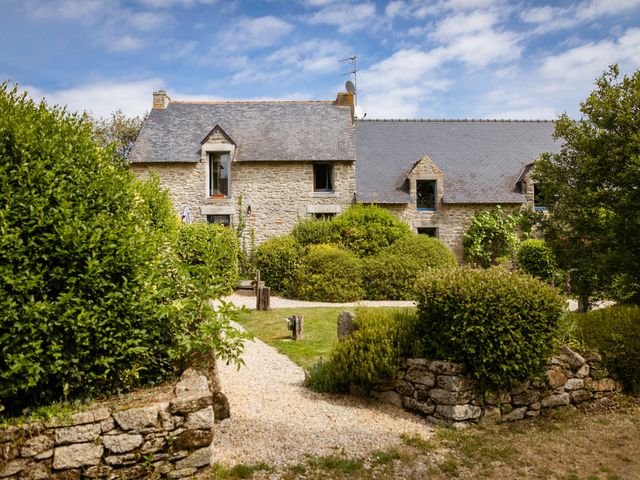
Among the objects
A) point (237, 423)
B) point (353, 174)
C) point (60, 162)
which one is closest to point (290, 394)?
point (237, 423)

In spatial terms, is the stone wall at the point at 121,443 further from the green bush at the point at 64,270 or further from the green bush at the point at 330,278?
the green bush at the point at 330,278

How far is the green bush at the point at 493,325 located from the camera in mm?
5852

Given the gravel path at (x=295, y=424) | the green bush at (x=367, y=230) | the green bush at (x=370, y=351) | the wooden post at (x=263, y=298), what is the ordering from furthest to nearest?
the green bush at (x=367, y=230) < the wooden post at (x=263, y=298) < the green bush at (x=370, y=351) < the gravel path at (x=295, y=424)

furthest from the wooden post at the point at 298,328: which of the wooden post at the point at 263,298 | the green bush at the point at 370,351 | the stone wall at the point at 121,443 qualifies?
the stone wall at the point at 121,443

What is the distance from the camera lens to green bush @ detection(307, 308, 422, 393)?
631 centimetres

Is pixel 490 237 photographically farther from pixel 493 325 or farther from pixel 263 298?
pixel 493 325

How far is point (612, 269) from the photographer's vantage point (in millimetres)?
8133

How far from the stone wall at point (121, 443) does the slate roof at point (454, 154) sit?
1723cm

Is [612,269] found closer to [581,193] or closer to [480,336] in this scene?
[581,193]

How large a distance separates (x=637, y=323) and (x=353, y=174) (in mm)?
15161

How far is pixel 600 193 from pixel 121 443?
830 cm

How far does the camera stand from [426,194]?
873 inches

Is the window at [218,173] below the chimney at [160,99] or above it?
below

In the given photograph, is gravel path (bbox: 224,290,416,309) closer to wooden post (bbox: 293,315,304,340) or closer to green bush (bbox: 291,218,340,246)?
green bush (bbox: 291,218,340,246)
